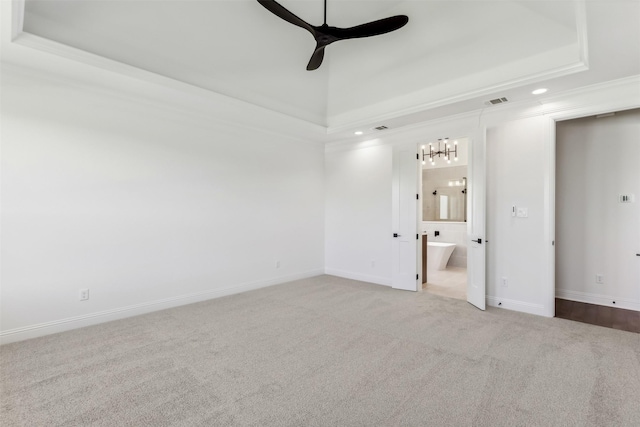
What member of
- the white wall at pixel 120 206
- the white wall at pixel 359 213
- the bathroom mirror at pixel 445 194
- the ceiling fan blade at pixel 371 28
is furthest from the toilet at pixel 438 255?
the ceiling fan blade at pixel 371 28

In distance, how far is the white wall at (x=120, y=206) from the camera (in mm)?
3012

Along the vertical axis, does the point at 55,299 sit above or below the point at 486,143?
below

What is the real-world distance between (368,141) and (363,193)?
0.93m

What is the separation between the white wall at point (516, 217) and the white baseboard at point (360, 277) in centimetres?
162

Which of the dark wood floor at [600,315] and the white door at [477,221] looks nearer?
the dark wood floor at [600,315]

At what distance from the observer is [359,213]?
18.5ft

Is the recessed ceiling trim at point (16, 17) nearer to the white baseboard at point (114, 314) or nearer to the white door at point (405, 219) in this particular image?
the white baseboard at point (114, 314)

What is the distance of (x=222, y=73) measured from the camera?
3758 mm

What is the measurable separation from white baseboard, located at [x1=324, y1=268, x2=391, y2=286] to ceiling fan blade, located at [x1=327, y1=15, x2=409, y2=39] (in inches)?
148

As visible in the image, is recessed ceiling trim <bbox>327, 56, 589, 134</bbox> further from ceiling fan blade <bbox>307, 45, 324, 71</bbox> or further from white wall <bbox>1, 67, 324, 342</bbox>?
ceiling fan blade <bbox>307, 45, 324, 71</bbox>

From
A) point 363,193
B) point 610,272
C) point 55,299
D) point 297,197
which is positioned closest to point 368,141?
point 363,193

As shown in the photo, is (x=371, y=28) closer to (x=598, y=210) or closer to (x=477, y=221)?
(x=477, y=221)

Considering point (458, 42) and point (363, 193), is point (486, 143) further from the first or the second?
point (363, 193)

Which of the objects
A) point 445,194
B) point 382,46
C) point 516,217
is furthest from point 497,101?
point 445,194
